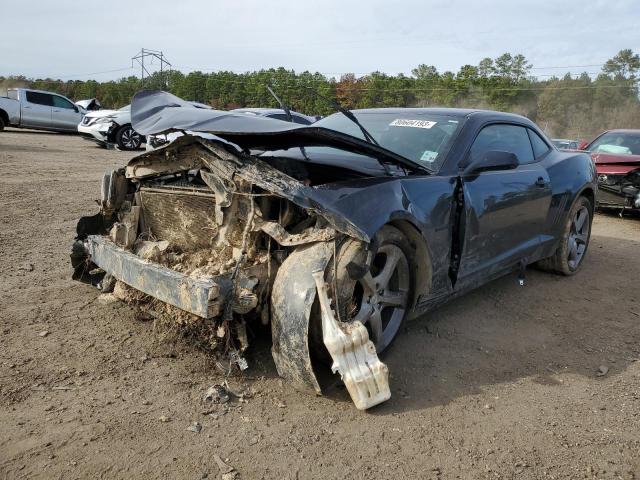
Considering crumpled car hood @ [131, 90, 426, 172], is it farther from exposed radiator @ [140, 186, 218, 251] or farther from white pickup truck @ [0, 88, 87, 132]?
white pickup truck @ [0, 88, 87, 132]

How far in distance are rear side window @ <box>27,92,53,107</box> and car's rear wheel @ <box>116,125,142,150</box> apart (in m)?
6.13

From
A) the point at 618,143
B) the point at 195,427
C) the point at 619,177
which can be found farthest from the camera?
the point at 618,143

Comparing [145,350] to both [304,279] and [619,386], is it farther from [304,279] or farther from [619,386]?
[619,386]

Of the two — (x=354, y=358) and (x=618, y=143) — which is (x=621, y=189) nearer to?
(x=618, y=143)

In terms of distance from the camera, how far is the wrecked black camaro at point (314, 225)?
8.49ft

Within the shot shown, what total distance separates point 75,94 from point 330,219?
56.5 metres

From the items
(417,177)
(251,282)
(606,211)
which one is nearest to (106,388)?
(251,282)

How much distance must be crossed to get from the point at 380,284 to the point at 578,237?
132 inches

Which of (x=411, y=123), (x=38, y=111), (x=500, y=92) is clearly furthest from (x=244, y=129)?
(x=500, y=92)

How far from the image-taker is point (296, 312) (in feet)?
8.34

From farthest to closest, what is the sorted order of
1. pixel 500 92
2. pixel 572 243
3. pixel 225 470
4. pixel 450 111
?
1. pixel 500 92
2. pixel 572 243
3. pixel 450 111
4. pixel 225 470

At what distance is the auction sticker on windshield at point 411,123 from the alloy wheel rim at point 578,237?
2192mm

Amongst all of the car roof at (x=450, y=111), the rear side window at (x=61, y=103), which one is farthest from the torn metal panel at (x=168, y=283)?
the rear side window at (x=61, y=103)

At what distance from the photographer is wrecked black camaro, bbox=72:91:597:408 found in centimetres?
259
